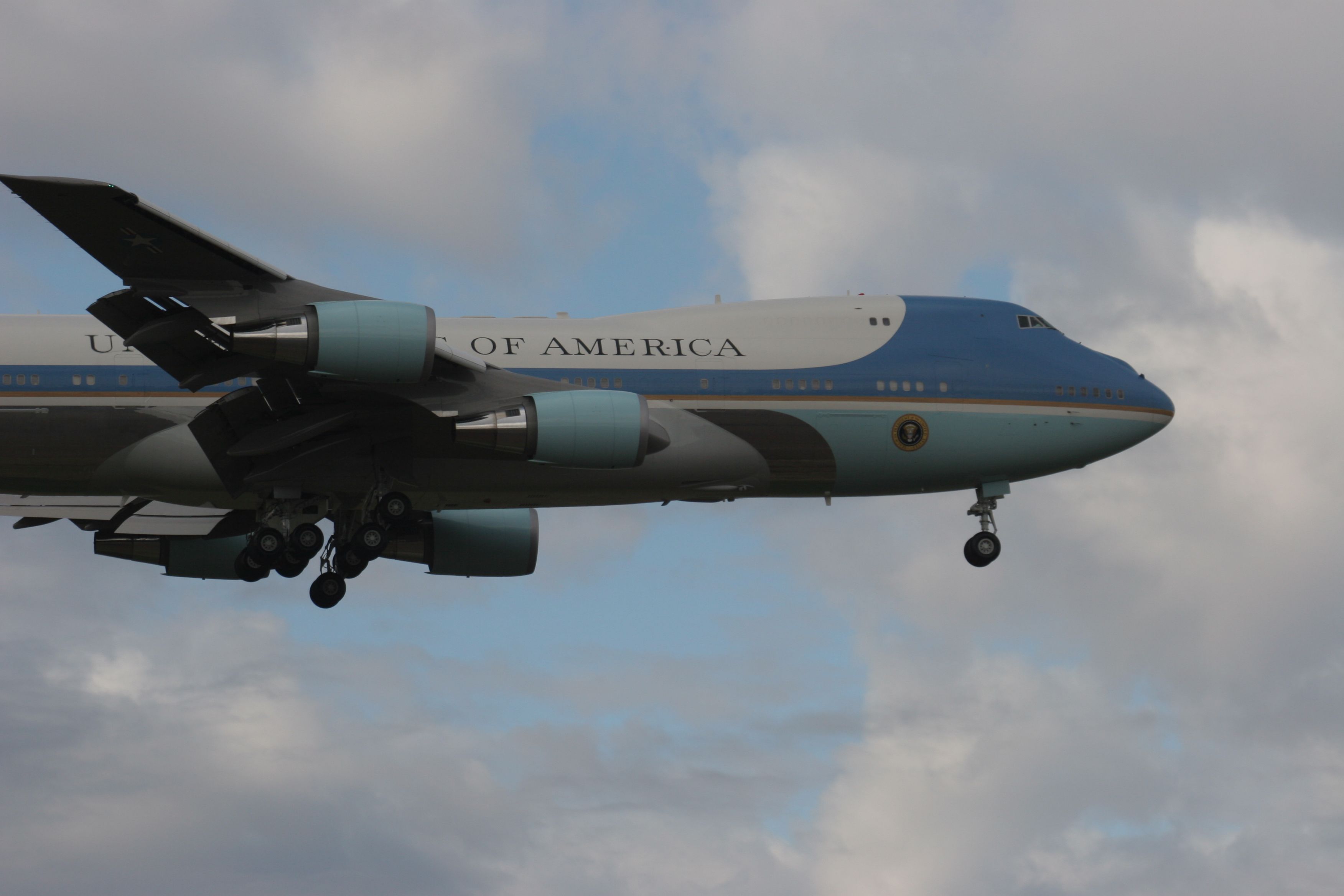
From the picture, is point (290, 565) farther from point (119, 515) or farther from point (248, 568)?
point (119, 515)

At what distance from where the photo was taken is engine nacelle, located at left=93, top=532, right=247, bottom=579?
41594mm

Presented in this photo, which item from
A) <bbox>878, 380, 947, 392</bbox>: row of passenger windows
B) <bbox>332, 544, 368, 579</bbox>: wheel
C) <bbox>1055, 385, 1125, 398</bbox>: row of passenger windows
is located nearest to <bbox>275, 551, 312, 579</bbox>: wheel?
<bbox>332, 544, 368, 579</bbox>: wheel

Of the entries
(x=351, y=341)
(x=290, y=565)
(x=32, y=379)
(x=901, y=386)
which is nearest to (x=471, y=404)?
(x=351, y=341)

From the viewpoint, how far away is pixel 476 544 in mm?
41344

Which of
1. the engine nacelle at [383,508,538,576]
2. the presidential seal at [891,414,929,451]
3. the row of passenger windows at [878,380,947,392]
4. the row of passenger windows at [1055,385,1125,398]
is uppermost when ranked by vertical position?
the row of passenger windows at [1055,385,1125,398]

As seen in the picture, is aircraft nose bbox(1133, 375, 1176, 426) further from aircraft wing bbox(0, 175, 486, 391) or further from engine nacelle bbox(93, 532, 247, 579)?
engine nacelle bbox(93, 532, 247, 579)

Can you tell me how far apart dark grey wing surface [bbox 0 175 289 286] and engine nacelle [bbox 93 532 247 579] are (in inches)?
503

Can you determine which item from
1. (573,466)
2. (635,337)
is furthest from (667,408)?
(573,466)

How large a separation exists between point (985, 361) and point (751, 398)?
567cm

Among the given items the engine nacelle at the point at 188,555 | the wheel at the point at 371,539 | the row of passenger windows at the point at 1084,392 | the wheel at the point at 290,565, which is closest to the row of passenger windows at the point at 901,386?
the row of passenger windows at the point at 1084,392

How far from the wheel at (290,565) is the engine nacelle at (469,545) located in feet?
17.0

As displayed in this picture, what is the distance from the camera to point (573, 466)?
3188 centimetres

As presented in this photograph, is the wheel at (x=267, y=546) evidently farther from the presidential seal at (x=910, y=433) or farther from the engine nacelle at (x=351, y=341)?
the presidential seal at (x=910, y=433)

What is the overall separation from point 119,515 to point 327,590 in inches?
289
